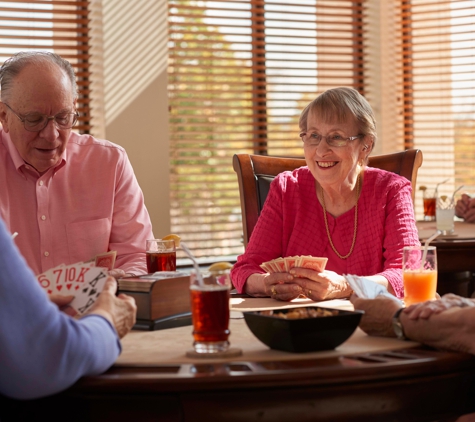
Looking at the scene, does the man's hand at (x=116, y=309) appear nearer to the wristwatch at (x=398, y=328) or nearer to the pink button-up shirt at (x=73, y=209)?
the wristwatch at (x=398, y=328)

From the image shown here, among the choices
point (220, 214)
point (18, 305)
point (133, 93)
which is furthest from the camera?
point (220, 214)

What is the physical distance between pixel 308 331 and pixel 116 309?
370 mm

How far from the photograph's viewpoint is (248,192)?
9.15ft

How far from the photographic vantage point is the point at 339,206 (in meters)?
2.56

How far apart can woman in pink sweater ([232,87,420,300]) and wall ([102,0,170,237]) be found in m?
1.73

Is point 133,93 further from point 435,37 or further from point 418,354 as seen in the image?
point 418,354

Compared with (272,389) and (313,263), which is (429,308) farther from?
(313,263)

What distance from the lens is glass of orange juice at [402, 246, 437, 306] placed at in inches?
67.9

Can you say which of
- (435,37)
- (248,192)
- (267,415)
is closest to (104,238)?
(248,192)

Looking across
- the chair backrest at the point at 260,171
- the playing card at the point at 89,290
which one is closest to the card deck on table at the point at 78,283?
the playing card at the point at 89,290

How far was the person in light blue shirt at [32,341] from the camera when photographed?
110 cm

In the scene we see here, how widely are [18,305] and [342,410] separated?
1.86 feet

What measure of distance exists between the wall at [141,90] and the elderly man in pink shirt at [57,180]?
5.06 ft

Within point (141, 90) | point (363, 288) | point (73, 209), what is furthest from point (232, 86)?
point (363, 288)
